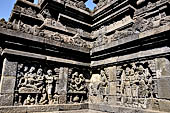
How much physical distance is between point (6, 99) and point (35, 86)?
0.95 m

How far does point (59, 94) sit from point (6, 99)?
1.82m

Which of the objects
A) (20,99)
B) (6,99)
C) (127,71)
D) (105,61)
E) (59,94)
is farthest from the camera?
(105,61)

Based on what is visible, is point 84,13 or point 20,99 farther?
point 84,13

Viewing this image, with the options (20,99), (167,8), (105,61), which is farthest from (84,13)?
(20,99)

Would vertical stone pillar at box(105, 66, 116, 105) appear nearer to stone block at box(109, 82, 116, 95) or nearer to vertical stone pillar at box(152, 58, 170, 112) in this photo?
stone block at box(109, 82, 116, 95)

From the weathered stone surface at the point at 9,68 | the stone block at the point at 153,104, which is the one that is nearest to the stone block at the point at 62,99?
the weathered stone surface at the point at 9,68

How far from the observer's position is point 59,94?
551 cm

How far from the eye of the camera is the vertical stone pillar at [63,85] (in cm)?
554

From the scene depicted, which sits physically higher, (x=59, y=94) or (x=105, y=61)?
(x=105, y=61)

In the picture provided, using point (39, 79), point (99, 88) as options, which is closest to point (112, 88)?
point (99, 88)

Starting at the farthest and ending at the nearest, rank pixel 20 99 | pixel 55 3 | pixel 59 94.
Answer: pixel 55 3, pixel 59 94, pixel 20 99

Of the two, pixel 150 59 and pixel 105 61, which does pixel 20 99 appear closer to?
pixel 105 61

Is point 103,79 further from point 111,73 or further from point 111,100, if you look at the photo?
point 111,100

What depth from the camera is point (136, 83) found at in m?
4.73
